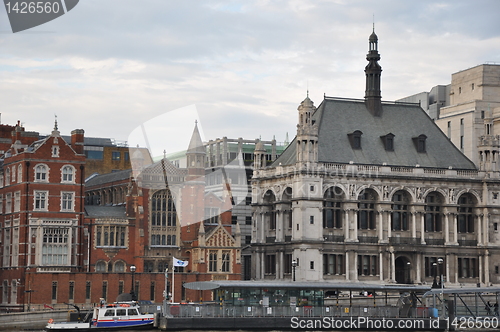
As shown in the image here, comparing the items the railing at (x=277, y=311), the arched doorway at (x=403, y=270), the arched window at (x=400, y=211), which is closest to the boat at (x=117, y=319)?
the railing at (x=277, y=311)

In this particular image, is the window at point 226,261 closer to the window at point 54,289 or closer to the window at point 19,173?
the window at point 54,289

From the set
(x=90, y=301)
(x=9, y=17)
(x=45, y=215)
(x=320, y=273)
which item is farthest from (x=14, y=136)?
(x=9, y=17)

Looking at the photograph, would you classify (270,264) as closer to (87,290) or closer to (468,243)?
(468,243)

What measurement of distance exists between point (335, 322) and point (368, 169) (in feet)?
116

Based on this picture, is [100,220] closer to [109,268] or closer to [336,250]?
[109,268]

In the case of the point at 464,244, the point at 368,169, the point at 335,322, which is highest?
the point at 368,169

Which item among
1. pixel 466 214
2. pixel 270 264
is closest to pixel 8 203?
pixel 270 264

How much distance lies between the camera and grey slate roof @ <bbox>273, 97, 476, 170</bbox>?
4641 inches

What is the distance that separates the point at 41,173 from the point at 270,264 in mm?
31218

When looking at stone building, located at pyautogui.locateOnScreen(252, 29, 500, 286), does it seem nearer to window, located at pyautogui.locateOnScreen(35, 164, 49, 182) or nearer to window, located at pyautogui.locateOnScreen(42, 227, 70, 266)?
window, located at pyautogui.locateOnScreen(42, 227, 70, 266)

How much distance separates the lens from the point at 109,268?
105 meters

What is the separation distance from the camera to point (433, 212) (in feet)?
391

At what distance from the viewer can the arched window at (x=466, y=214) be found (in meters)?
121

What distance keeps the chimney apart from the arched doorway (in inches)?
1505
